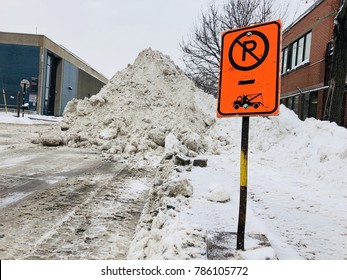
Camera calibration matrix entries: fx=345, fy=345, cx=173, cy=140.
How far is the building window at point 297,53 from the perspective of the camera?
1856 cm

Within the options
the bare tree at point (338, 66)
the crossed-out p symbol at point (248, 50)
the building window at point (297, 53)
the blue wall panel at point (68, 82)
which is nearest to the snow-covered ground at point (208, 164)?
the bare tree at point (338, 66)

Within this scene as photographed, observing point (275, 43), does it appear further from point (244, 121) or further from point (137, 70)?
point (137, 70)

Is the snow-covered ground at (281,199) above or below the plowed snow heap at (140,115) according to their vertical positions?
below

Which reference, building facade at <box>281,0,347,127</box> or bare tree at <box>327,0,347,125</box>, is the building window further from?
bare tree at <box>327,0,347,125</box>

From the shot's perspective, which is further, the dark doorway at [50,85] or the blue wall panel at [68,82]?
the blue wall panel at [68,82]

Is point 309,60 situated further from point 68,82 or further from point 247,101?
point 68,82

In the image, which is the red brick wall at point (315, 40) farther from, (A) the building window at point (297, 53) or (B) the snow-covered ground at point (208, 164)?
(B) the snow-covered ground at point (208, 164)

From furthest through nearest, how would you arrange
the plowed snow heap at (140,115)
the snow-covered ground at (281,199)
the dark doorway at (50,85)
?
the dark doorway at (50,85), the plowed snow heap at (140,115), the snow-covered ground at (281,199)

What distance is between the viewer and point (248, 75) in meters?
3.00

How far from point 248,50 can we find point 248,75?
0.75 feet

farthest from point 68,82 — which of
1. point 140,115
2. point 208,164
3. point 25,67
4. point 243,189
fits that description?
point 243,189

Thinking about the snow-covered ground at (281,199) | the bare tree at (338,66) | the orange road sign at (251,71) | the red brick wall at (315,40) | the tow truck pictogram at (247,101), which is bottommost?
the snow-covered ground at (281,199)

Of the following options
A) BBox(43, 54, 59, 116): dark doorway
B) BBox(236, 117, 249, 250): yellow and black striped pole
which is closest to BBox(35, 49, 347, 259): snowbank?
BBox(236, 117, 249, 250): yellow and black striped pole

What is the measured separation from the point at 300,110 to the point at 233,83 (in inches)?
685
